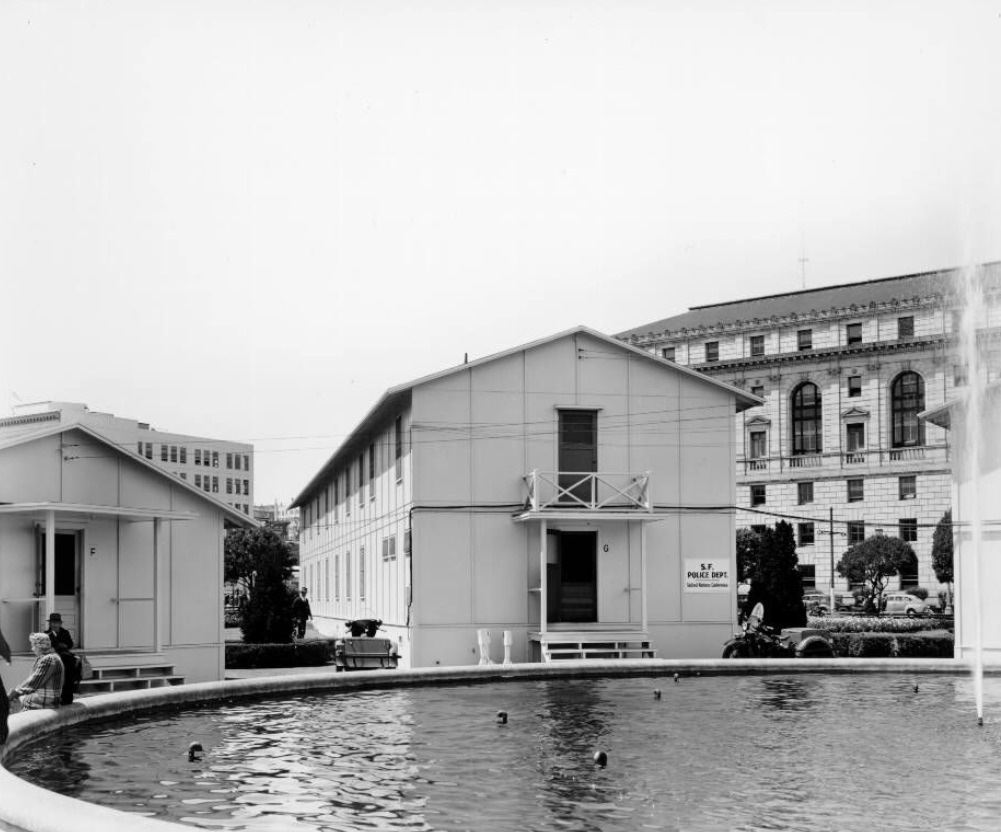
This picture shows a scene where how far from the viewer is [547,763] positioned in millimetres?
14164

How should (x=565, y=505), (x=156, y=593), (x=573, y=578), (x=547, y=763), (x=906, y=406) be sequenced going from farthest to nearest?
(x=906, y=406), (x=573, y=578), (x=565, y=505), (x=156, y=593), (x=547, y=763)

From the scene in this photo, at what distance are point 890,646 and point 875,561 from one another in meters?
53.4

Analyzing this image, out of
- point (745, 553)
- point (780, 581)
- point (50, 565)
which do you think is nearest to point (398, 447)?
point (50, 565)

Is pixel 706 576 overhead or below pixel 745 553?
overhead

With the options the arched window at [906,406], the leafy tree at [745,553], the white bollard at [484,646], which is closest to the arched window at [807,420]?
the arched window at [906,406]

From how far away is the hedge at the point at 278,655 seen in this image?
35094mm

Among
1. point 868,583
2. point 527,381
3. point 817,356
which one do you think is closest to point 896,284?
point 817,356

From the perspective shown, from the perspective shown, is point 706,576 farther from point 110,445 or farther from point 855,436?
point 855,436

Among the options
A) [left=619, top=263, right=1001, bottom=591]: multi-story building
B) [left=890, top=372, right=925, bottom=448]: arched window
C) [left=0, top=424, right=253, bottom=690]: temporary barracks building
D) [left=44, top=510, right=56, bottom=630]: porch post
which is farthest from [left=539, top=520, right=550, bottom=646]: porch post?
[left=890, top=372, right=925, bottom=448]: arched window

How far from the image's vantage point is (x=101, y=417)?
137m

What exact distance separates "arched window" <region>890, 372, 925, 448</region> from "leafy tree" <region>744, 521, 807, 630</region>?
49.9 meters

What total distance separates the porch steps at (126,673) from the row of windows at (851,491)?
80524mm

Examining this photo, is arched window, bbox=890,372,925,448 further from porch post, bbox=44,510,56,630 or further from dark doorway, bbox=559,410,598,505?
porch post, bbox=44,510,56,630

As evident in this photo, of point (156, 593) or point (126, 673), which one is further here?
point (156, 593)
